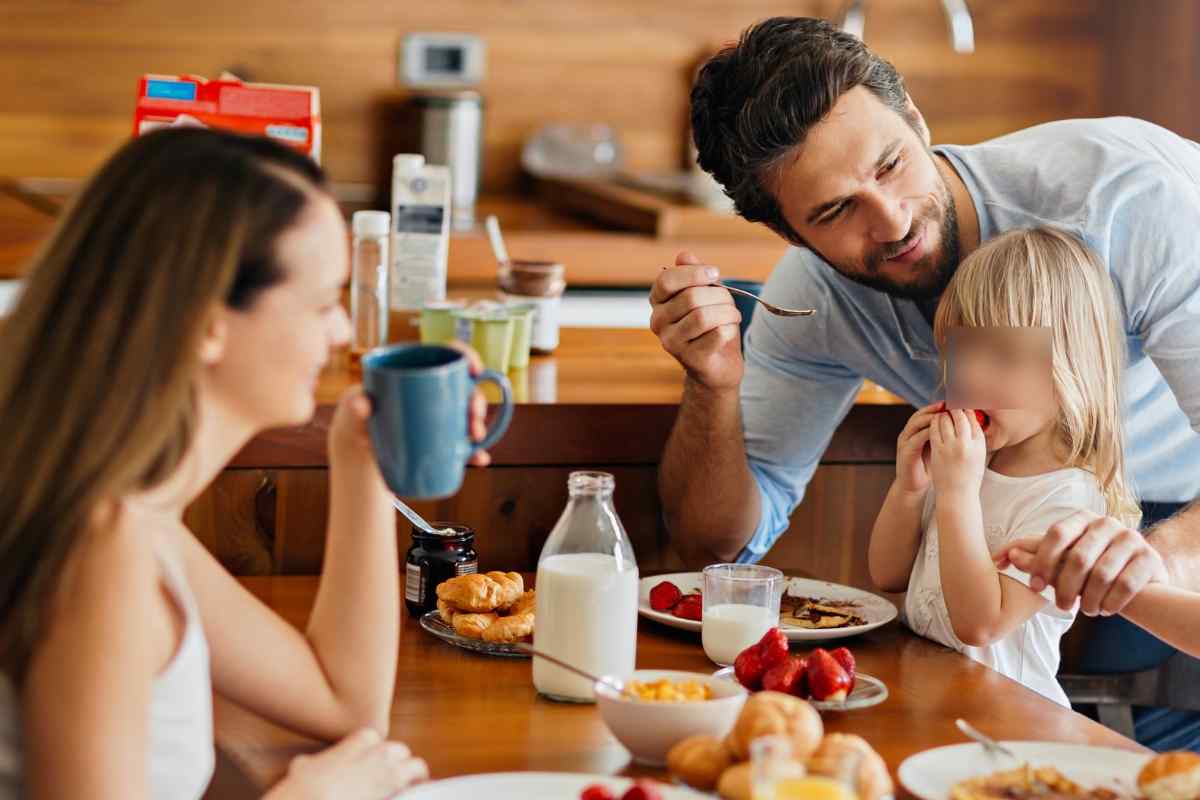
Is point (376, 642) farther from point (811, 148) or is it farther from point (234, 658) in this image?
point (811, 148)

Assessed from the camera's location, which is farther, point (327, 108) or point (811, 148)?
point (327, 108)

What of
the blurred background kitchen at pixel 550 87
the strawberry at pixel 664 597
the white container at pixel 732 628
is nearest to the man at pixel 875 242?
the strawberry at pixel 664 597

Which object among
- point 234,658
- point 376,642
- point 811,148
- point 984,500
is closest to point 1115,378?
point 984,500

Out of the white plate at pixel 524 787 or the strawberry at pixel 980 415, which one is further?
the strawberry at pixel 980 415

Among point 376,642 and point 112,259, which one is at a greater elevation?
point 112,259

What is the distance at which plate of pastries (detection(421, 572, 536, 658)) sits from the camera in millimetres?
1377

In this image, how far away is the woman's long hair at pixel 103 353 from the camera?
913mm

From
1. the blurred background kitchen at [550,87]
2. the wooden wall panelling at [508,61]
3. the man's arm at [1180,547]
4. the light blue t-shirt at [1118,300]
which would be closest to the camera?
the man's arm at [1180,547]

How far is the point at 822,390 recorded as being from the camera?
2041mm

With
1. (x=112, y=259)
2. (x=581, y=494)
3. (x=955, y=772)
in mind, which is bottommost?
(x=955, y=772)

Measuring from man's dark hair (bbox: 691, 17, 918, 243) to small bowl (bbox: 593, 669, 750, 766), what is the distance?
2.78 ft

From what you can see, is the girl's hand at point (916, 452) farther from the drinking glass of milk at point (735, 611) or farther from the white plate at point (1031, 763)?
the white plate at point (1031, 763)

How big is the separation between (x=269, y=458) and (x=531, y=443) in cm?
33

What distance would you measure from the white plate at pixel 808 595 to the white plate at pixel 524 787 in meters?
0.42
